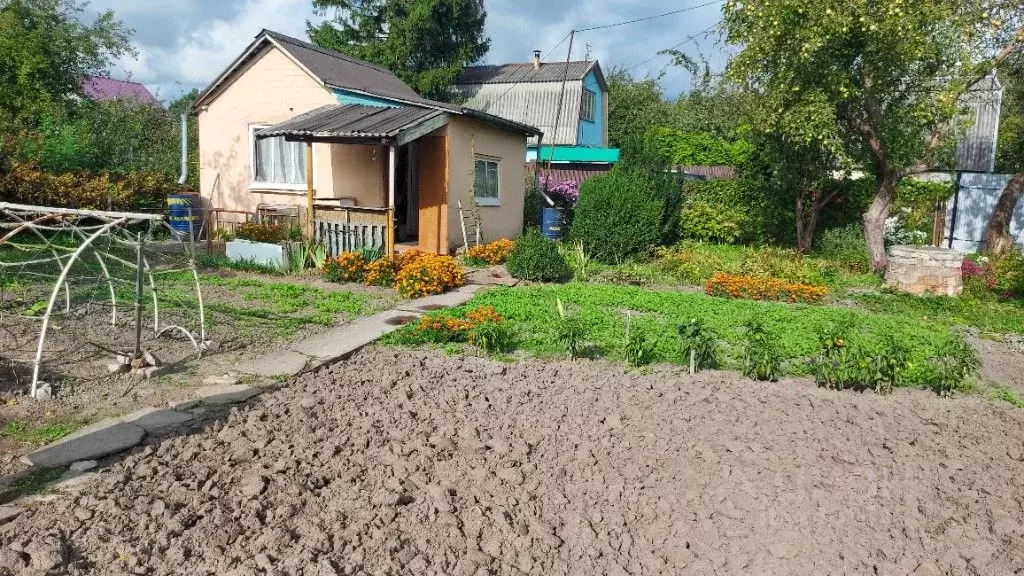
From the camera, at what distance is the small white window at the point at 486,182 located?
15.1 meters

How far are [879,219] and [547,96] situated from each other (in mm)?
19529

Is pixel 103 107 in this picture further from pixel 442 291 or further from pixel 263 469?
pixel 263 469

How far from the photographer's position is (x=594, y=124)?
108 feet

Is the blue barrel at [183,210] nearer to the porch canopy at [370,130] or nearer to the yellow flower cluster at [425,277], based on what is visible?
the porch canopy at [370,130]

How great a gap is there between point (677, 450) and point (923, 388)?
314 cm

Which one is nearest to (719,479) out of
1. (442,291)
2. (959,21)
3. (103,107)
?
(442,291)

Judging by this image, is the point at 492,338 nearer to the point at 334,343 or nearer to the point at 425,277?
the point at 334,343

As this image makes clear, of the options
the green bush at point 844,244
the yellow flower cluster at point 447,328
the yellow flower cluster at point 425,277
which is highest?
the green bush at point 844,244

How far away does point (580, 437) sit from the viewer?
4789mm

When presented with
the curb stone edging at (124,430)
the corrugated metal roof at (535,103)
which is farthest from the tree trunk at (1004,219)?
the corrugated metal roof at (535,103)

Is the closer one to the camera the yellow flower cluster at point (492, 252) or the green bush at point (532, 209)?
the yellow flower cluster at point (492, 252)

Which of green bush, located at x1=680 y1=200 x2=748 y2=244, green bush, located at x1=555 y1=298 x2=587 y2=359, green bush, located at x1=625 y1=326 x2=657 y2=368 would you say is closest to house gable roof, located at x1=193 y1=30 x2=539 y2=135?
green bush, located at x1=680 y1=200 x2=748 y2=244

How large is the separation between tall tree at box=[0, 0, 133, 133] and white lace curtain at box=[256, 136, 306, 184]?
6.04m

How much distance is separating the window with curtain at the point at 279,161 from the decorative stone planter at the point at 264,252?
2.97 m
